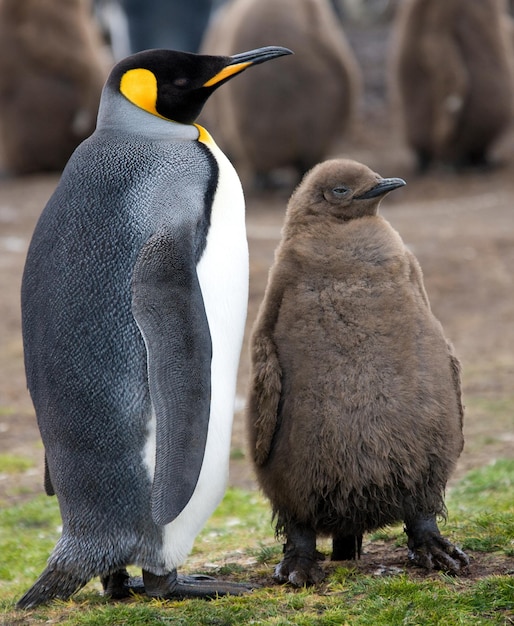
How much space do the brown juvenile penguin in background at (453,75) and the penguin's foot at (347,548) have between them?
9997mm

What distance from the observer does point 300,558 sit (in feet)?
12.2

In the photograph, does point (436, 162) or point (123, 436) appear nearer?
point (123, 436)

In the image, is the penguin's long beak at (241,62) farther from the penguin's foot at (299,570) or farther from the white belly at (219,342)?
the penguin's foot at (299,570)

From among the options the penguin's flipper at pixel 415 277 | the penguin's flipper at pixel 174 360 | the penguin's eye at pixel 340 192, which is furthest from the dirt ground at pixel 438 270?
the penguin's eye at pixel 340 192

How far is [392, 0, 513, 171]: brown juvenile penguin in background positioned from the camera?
Answer: 13062 mm

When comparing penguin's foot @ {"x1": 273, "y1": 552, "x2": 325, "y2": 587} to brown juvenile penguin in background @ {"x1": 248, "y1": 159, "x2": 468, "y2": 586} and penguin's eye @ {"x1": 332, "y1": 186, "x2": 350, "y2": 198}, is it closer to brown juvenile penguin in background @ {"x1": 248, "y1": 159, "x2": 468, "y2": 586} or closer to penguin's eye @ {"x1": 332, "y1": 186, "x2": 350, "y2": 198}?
brown juvenile penguin in background @ {"x1": 248, "y1": 159, "x2": 468, "y2": 586}

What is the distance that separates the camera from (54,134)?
14.6 m

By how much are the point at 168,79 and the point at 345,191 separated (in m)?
0.78

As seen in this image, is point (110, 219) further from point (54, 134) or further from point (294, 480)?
point (54, 134)

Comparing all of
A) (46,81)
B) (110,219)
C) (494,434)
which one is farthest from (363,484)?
(46,81)

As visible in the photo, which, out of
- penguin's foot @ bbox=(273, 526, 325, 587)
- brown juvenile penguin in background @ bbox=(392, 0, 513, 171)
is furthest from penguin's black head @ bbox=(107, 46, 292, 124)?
brown juvenile penguin in background @ bbox=(392, 0, 513, 171)

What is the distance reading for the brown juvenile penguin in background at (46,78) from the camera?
1409cm

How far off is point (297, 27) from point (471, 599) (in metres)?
10.8

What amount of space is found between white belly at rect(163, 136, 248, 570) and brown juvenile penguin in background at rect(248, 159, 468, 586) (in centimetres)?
10
